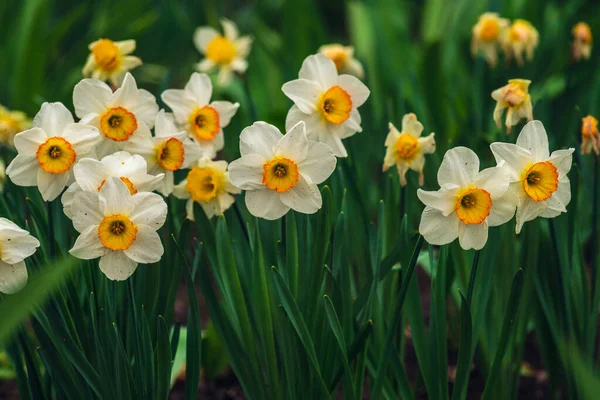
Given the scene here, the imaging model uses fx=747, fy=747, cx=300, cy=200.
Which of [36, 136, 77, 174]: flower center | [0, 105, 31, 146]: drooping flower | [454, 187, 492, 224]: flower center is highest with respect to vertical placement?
[0, 105, 31, 146]: drooping flower

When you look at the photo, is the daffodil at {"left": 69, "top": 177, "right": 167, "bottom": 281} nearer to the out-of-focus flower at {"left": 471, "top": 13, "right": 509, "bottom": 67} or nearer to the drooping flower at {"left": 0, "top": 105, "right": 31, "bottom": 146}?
the drooping flower at {"left": 0, "top": 105, "right": 31, "bottom": 146}

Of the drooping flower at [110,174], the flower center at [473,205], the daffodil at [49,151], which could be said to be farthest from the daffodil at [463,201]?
the daffodil at [49,151]

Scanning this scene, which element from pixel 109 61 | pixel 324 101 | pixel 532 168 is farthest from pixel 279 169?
pixel 109 61

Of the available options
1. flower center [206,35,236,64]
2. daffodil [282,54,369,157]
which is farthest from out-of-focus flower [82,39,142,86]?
flower center [206,35,236,64]

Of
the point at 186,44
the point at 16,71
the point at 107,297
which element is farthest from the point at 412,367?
the point at 186,44

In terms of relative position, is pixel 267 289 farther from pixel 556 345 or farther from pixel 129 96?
pixel 556 345

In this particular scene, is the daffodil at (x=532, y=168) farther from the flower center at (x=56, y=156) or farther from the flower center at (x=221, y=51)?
the flower center at (x=221, y=51)

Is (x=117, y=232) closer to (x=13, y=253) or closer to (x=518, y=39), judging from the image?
(x=13, y=253)
